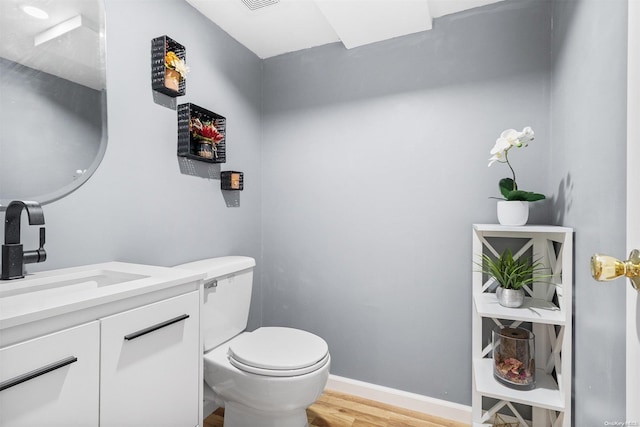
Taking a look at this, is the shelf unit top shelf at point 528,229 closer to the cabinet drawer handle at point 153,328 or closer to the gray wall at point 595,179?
the gray wall at point 595,179

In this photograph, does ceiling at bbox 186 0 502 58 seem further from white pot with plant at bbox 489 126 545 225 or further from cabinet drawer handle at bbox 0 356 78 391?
cabinet drawer handle at bbox 0 356 78 391

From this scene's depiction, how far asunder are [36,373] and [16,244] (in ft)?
1.63

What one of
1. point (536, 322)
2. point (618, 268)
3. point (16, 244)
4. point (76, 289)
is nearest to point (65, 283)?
point (76, 289)

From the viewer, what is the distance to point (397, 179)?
1905 mm

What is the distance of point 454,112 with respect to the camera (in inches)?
70.2

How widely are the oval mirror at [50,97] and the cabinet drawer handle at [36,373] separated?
62cm

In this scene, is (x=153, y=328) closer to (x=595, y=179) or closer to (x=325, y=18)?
(x=595, y=179)

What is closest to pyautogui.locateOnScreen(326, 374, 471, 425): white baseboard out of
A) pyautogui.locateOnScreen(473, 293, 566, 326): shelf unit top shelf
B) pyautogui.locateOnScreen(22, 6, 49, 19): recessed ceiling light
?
pyautogui.locateOnScreen(473, 293, 566, 326): shelf unit top shelf

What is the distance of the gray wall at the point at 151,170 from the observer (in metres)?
1.26

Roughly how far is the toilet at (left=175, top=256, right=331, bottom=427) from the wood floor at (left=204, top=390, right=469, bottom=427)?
12.2 inches

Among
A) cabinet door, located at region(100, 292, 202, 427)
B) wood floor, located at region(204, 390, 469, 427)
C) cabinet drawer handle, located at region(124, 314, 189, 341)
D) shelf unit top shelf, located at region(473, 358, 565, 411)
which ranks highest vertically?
cabinet drawer handle, located at region(124, 314, 189, 341)

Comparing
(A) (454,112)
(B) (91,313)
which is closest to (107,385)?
(B) (91,313)

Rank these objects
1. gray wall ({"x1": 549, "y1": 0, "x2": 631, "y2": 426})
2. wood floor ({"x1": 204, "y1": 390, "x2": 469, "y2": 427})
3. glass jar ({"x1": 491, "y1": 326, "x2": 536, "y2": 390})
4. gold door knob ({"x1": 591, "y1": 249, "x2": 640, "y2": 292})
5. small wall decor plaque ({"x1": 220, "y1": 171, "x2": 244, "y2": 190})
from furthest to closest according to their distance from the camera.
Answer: small wall decor plaque ({"x1": 220, "y1": 171, "x2": 244, "y2": 190}) → wood floor ({"x1": 204, "y1": 390, "x2": 469, "y2": 427}) → glass jar ({"x1": 491, "y1": 326, "x2": 536, "y2": 390}) → gray wall ({"x1": 549, "y1": 0, "x2": 631, "y2": 426}) → gold door knob ({"x1": 591, "y1": 249, "x2": 640, "y2": 292})

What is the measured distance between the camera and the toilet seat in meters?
1.33
